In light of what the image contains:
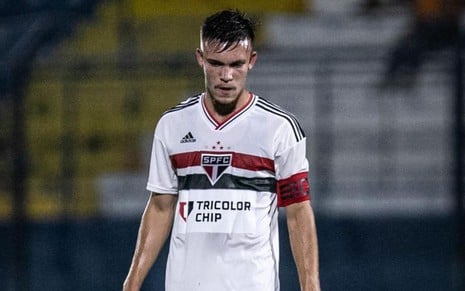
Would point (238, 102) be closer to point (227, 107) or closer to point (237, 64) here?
point (227, 107)

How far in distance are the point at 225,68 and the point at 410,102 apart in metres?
4.99

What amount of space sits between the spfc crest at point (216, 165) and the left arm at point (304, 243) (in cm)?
26

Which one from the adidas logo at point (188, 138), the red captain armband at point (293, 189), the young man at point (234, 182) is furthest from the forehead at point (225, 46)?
the red captain armband at point (293, 189)

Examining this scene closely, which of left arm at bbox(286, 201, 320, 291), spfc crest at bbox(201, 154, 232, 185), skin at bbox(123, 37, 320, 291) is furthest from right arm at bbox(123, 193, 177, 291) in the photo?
left arm at bbox(286, 201, 320, 291)

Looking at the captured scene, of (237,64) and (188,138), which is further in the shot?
(188,138)

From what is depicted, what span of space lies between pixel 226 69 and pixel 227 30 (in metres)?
0.13

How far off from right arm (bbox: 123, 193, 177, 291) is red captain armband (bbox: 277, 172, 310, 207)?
1.33 feet

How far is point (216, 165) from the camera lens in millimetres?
4004

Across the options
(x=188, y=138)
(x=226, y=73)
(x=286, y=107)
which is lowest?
(x=188, y=138)

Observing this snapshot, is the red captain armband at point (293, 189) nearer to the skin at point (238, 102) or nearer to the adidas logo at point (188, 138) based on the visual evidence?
the skin at point (238, 102)

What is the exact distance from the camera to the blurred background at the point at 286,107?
25.9 feet

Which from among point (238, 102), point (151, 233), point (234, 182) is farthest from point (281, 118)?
point (151, 233)

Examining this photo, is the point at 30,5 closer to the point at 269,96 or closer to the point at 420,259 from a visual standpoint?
the point at 269,96

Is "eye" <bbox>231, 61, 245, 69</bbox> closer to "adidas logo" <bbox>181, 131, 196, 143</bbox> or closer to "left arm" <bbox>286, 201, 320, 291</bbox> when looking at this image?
"adidas logo" <bbox>181, 131, 196, 143</bbox>
